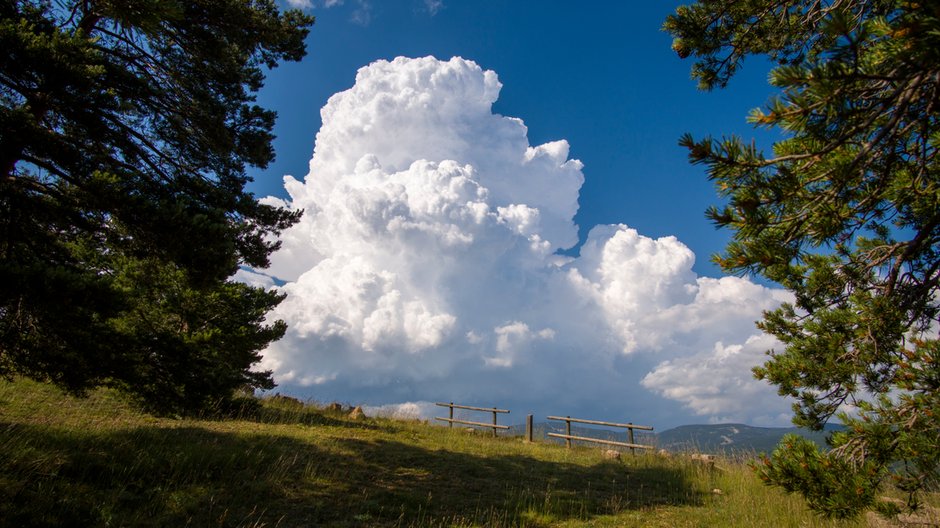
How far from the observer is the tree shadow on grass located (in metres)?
5.61

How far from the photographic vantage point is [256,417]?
535 inches

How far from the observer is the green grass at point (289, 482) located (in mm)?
5785

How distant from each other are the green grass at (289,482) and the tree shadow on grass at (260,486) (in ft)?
0.08

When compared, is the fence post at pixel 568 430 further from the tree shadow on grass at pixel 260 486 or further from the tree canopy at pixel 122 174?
the tree canopy at pixel 122 174

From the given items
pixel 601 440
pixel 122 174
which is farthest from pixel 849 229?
pixel 601 440

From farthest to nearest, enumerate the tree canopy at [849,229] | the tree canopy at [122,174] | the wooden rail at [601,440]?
the wooden rail at [601,440] < the tree canopy at [122,174] < the tree canopy at [849,229]

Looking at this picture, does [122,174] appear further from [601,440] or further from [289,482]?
[601,440]

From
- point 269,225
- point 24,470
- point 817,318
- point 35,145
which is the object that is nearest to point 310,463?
point 24,470

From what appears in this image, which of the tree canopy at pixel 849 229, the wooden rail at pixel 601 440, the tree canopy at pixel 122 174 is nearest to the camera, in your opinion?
the tree canopy at pixel 849 229

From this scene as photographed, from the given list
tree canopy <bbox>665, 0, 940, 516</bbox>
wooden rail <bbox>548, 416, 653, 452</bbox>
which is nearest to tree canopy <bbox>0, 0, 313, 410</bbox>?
tree canopy <bbox>665, 0, 940, 516</bbox>

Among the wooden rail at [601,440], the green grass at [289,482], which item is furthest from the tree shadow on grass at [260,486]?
the wooden rail at [601,440]

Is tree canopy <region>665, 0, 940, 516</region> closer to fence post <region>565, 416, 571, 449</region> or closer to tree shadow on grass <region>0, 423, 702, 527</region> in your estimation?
tree shadow on grass <region>0, 423, 702, 527</region>

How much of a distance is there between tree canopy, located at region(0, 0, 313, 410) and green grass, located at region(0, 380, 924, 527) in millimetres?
1154

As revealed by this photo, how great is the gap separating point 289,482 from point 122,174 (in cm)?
598
